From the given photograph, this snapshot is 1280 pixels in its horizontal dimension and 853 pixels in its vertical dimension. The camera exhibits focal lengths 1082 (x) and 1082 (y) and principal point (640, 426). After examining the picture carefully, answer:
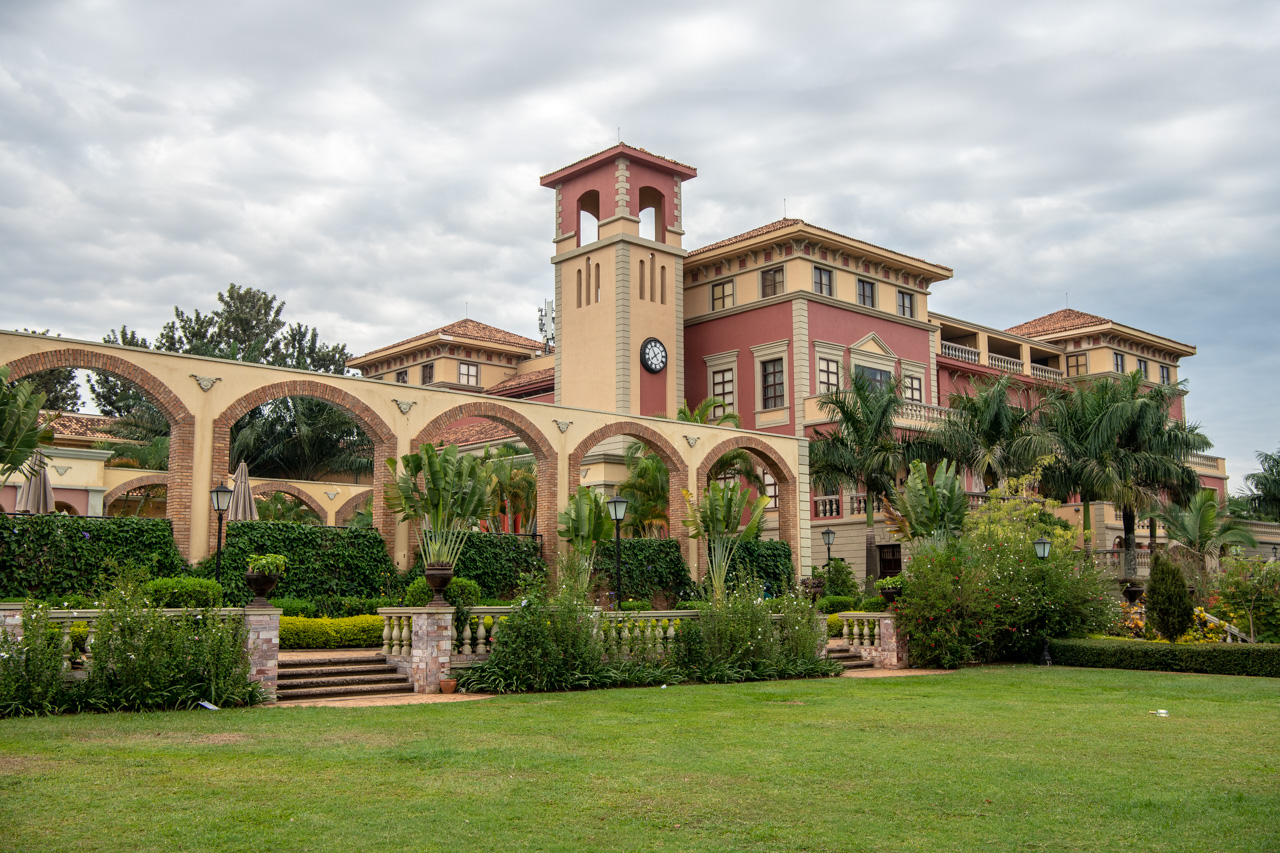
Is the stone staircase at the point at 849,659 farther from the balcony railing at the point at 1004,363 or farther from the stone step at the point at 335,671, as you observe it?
the balcony railing at the point at 1004,363

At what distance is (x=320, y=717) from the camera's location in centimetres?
1146

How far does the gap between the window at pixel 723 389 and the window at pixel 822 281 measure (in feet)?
13.1

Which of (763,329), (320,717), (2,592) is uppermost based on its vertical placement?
(763,329)

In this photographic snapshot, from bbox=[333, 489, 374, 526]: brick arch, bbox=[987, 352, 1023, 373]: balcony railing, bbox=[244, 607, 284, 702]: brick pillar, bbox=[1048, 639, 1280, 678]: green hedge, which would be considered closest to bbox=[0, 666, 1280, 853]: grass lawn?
bbox=[244, 607, 284, 702]: brick pillar

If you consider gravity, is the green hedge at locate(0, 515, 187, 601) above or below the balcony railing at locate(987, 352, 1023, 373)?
below

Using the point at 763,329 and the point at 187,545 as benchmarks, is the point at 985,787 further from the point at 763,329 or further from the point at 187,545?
the point at 763,329

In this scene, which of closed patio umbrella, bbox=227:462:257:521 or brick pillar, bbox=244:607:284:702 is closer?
brick pillar, bbox=244:607:284:702

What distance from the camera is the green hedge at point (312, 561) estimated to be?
19.5 meters

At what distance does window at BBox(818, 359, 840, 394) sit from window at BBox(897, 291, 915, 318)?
473 centimetres

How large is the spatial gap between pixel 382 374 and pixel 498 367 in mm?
6582

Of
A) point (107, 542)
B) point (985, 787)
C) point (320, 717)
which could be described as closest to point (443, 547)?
point (107, 542)

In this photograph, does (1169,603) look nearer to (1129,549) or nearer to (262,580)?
(1129,549)

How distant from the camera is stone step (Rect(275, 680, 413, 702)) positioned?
13.8 meters

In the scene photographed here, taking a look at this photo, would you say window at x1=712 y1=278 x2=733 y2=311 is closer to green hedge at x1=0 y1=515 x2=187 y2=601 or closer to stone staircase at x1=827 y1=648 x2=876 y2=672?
stone staircase at x1=827 y1=648 x2=876 y2=672
